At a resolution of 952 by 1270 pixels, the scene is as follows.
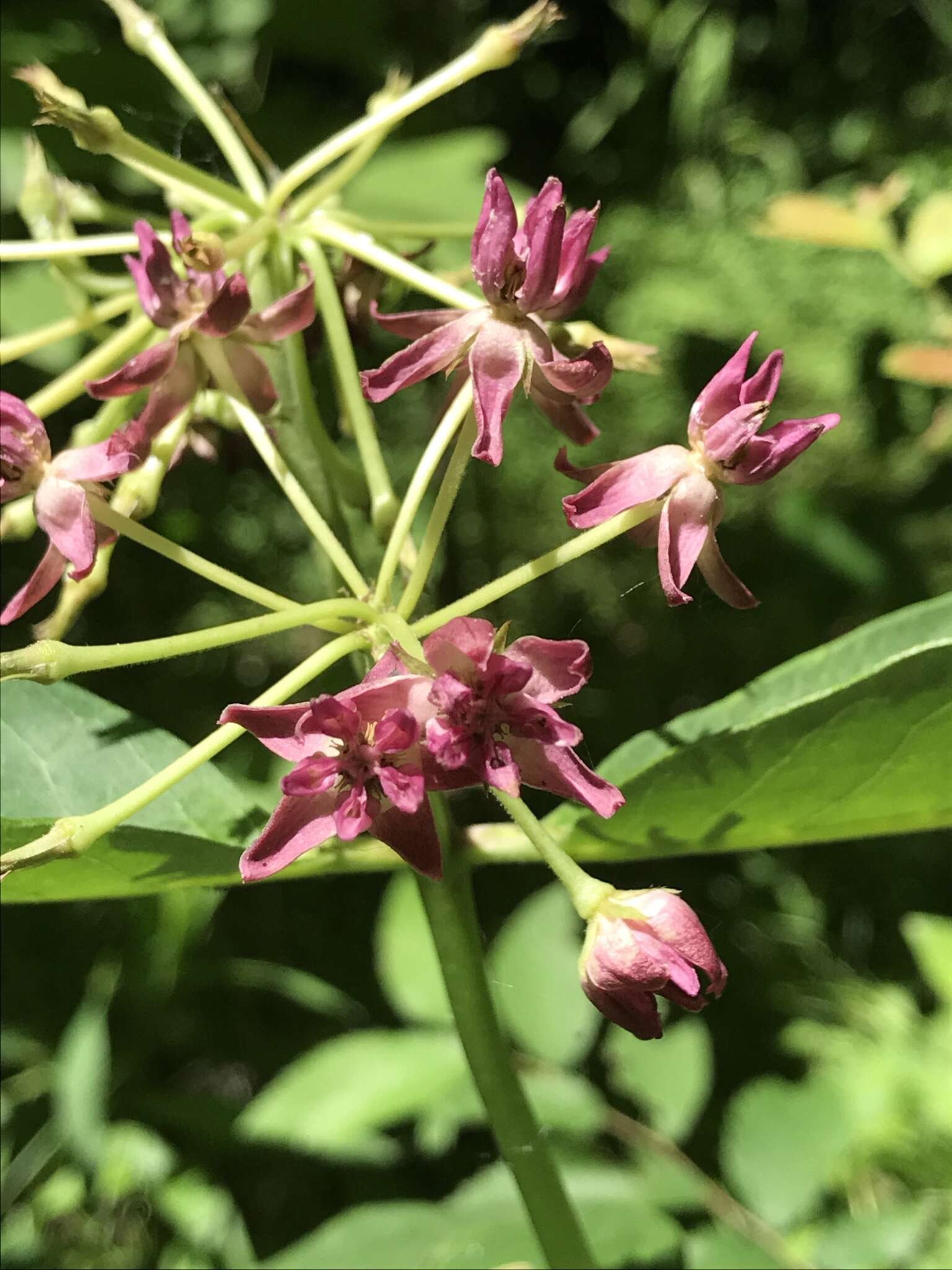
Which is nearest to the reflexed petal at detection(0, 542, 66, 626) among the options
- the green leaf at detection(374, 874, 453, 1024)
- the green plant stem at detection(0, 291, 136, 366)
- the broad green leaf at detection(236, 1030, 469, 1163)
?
the green plant stem at detection(0, 291, 136, 366)

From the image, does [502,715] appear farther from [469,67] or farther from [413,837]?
[469,67]

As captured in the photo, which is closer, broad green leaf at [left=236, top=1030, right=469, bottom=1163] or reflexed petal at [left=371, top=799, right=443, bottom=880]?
reflexed petal at [left=371, top=799, right=443, bottom=880]

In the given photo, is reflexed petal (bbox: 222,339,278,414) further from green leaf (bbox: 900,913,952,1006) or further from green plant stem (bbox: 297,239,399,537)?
green leaf (bbox: 900,913,952,1006)

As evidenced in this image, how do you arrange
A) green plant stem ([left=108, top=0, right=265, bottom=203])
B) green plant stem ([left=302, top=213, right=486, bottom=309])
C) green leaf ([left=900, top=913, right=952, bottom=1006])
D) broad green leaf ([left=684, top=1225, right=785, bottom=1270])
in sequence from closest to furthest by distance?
green plant stem ([left=302, top=213, right=486, bottom=309]) → green plant stem ([left=108, top=0, right=265, bottom=203]) → broad green leaf ([left=684, top=1225, right=785, bottom=1270]) → green leaf ([left=900, top=913, right=952, bottom=1006])

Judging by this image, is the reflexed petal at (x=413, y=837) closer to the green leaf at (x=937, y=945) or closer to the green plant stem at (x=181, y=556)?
the green plant stem at (x=181, y=556)

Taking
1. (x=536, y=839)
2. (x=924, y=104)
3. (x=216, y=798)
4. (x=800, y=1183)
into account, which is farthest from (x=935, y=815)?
(x=924, y=104)

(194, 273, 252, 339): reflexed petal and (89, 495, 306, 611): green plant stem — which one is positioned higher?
(194, 273, 252, 339): reflexed petal

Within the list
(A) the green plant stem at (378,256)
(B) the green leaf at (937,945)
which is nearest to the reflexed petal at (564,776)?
(A) the green plant stem at (378,256)

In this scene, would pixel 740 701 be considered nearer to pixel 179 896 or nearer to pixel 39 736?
pixel 39 736
